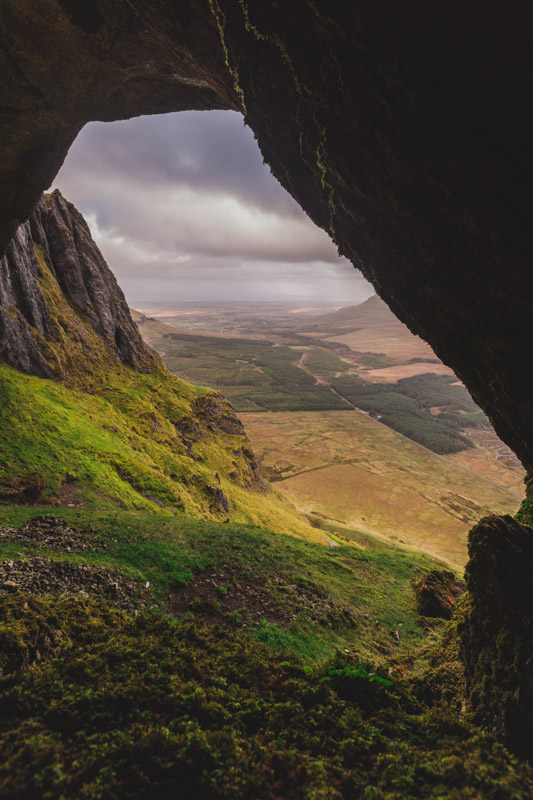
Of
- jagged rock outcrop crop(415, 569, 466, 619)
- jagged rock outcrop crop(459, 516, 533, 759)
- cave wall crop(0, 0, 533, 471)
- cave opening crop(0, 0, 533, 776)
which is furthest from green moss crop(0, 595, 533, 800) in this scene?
jagged rock outcrop crop(415, 569, 466, 619)

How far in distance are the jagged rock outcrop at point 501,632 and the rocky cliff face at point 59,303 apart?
3422 cm

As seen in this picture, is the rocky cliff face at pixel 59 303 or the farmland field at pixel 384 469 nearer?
the rocky cliff face at pixel 59 303

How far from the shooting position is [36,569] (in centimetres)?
966

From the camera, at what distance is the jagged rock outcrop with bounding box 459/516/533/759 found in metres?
5.66

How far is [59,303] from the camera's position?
36500 millimetres

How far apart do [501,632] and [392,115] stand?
39.2 ft

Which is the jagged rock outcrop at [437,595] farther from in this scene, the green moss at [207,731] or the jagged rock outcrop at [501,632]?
the green moss at [207,731]

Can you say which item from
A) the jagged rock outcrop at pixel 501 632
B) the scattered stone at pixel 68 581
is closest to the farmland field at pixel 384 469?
the scattered stone at pixel 68 581

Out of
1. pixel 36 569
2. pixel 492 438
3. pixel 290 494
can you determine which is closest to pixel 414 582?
pixel 36 569

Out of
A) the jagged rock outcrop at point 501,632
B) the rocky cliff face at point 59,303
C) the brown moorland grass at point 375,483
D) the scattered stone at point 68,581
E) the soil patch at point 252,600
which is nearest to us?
the jagged rock outcrop at point 501,632

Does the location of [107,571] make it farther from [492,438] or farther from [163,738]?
[492,438]

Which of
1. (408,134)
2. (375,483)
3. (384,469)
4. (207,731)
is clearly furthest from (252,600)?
(384,469)

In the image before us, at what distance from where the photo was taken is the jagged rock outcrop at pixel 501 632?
5656 mm

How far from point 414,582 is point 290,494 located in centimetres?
5855
